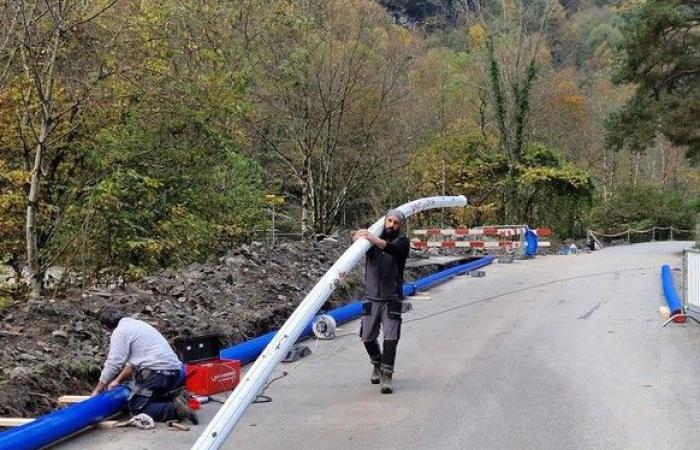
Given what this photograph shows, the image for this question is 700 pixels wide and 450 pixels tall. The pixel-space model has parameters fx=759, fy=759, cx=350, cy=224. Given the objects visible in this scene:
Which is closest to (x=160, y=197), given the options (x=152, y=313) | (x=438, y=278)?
(x=152, y=313)

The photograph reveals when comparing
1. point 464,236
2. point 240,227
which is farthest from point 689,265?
point 464,236

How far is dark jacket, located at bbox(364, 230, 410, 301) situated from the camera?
8.48m

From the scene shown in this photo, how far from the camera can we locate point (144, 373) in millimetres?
7348

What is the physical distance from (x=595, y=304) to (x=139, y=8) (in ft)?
36.1

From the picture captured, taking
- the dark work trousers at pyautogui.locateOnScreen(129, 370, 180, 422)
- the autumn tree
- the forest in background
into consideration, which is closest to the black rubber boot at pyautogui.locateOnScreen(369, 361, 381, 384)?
the dark work trousers at pyautogui.locateOnScreen(129, 370, 180, 422)

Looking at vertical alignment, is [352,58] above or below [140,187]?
above

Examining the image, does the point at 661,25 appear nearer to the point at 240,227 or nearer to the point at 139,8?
the point at 240,227

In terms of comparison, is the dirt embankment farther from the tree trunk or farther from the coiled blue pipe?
the tree trunk

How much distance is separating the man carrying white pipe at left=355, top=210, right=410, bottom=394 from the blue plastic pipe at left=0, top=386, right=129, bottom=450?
2.75 metres

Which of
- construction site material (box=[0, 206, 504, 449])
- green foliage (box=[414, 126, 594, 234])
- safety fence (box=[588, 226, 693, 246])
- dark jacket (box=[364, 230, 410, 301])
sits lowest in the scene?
safety fence (box=[588, 226, 693, 246])

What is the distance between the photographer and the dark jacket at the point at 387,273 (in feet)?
27.8

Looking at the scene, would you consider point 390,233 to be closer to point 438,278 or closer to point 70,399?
point 70,399

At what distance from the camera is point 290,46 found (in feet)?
78.0

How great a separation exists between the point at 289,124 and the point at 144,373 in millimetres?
18327
